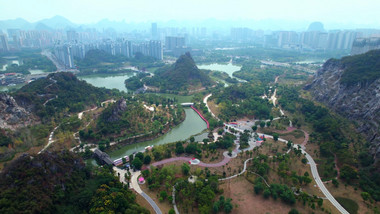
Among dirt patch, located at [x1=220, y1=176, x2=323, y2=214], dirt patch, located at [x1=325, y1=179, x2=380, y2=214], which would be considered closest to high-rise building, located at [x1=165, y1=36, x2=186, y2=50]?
dirt patch, located at [x1=220, y1=176, x2=323, y2=214]

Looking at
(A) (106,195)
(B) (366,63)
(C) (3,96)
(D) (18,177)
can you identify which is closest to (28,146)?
(C) (3,96)

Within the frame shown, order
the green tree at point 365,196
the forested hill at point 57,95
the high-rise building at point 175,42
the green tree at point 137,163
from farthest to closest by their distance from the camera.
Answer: the high-rise building at point 175,42, the forested hill at point 57,95, the green tree at point 137,163, the green tree at point 365,196

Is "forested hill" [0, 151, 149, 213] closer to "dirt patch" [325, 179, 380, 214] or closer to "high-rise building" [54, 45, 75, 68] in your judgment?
"dirt patch" [325, 179, 380, 214]

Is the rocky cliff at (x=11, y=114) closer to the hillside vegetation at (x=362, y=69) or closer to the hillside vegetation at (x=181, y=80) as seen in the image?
the hillside vegetation at (x=181, y=80)

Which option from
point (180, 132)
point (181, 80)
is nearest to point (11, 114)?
point (180, 132)

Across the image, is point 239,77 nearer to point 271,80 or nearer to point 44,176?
point 271,80

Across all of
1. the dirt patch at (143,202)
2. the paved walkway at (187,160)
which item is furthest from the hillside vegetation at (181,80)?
the dirt patch at (143,202)
